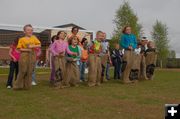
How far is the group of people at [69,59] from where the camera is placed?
10.4 meters

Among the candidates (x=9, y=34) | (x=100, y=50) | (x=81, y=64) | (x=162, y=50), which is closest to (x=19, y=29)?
(x=9, y=34)

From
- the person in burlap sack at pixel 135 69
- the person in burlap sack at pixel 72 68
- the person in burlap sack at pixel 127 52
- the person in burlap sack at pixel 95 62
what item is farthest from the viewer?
the person in burlap sack at pixel 135 69

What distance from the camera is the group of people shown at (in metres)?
10.4

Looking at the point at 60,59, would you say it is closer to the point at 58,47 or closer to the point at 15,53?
the point at 58,47

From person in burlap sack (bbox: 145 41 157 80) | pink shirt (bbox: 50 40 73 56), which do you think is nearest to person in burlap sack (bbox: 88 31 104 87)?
pink shirt (bbox: 50 40 73 56)

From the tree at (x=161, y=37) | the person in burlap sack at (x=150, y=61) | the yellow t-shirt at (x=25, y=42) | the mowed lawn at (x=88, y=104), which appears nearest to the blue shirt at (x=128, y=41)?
the person in burlap sack at (x=150, y=61)

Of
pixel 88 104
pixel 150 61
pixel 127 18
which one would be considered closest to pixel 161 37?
pixel 127 18

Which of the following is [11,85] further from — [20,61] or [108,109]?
[108,109]

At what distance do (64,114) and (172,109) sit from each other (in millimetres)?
3345

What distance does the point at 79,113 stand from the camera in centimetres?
673

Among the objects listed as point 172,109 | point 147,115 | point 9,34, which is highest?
point 9,34

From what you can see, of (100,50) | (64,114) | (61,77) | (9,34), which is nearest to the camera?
(64,114)

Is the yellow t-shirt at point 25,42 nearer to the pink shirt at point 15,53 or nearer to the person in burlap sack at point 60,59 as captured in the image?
the pink shirt at point 15,53

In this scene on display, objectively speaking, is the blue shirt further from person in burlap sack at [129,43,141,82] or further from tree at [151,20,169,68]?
tree at [151,20,169,68]
